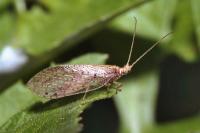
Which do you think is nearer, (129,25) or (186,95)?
(129,25)

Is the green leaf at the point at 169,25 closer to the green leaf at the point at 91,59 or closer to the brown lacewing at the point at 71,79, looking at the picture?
the brown lacewing at the point at 71,79

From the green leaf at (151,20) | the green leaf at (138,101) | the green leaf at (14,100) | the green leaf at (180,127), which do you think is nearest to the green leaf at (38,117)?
the green leaf at (14,100)

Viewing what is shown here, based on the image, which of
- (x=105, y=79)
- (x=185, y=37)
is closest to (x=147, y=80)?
(x=185, y=37)

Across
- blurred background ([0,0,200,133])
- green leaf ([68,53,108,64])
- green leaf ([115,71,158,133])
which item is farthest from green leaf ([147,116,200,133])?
green leaf ([68,53,108,64])

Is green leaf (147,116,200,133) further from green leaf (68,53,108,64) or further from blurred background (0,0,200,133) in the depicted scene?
green leaf (68,53,108,64)

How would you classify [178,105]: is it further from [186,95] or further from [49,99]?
[49,99]

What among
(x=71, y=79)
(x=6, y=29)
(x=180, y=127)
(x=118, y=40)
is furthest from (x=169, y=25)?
(x=6, y=29)
